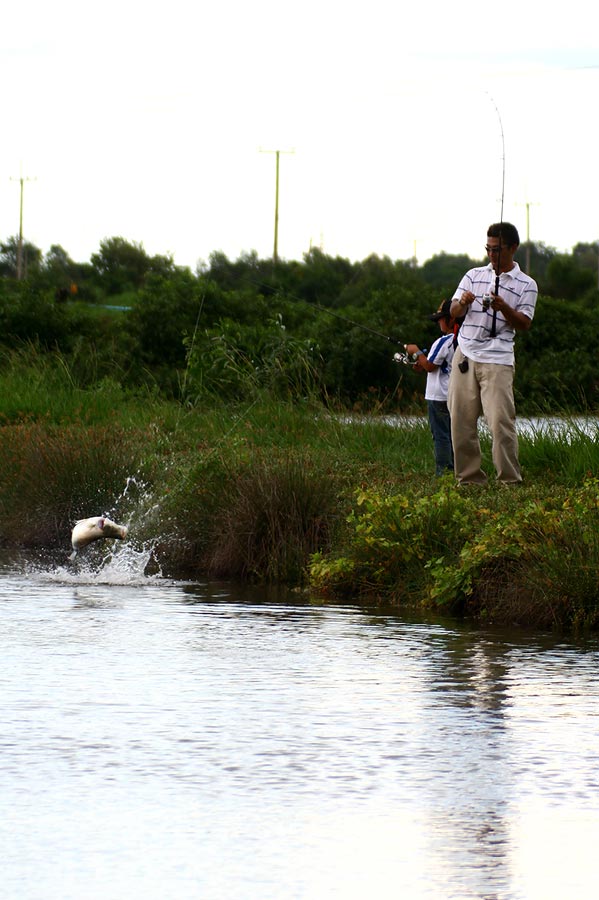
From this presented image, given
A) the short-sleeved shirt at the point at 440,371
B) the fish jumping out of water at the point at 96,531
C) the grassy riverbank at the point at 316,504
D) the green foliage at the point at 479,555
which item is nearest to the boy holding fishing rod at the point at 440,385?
the short-sleeved shirt at the point at 440,371

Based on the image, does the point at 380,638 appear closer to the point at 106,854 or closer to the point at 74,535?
the point at 74,535

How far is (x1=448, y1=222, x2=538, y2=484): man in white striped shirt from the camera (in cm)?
1260

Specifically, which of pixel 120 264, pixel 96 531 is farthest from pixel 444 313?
pixel 120 264

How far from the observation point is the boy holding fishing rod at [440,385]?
45.3ft

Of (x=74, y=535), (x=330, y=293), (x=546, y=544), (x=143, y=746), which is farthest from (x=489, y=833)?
(x=330, y=293)

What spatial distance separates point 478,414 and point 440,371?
0.83 meters

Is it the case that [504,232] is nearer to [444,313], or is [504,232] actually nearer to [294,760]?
[444,313]

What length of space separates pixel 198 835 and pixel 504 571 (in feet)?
17.4

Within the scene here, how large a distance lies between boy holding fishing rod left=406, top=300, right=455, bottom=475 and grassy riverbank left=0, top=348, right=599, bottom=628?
0.26 metres

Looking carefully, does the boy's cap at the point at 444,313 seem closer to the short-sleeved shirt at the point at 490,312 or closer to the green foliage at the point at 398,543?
the short-sleeved shirt at the point at 490,312

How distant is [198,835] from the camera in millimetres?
5609

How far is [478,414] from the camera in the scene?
13.1m

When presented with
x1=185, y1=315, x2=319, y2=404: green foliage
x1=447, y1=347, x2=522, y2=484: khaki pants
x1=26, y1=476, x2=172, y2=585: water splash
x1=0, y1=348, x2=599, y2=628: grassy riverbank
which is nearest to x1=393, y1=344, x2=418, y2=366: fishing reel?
x1=0, y1=348, x2=599, y2=628: grassy riverbank

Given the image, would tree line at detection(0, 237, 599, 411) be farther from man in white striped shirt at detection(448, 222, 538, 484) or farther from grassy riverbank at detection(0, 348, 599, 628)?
man in white striped shirt at detection(448, 222, 538, 484)
